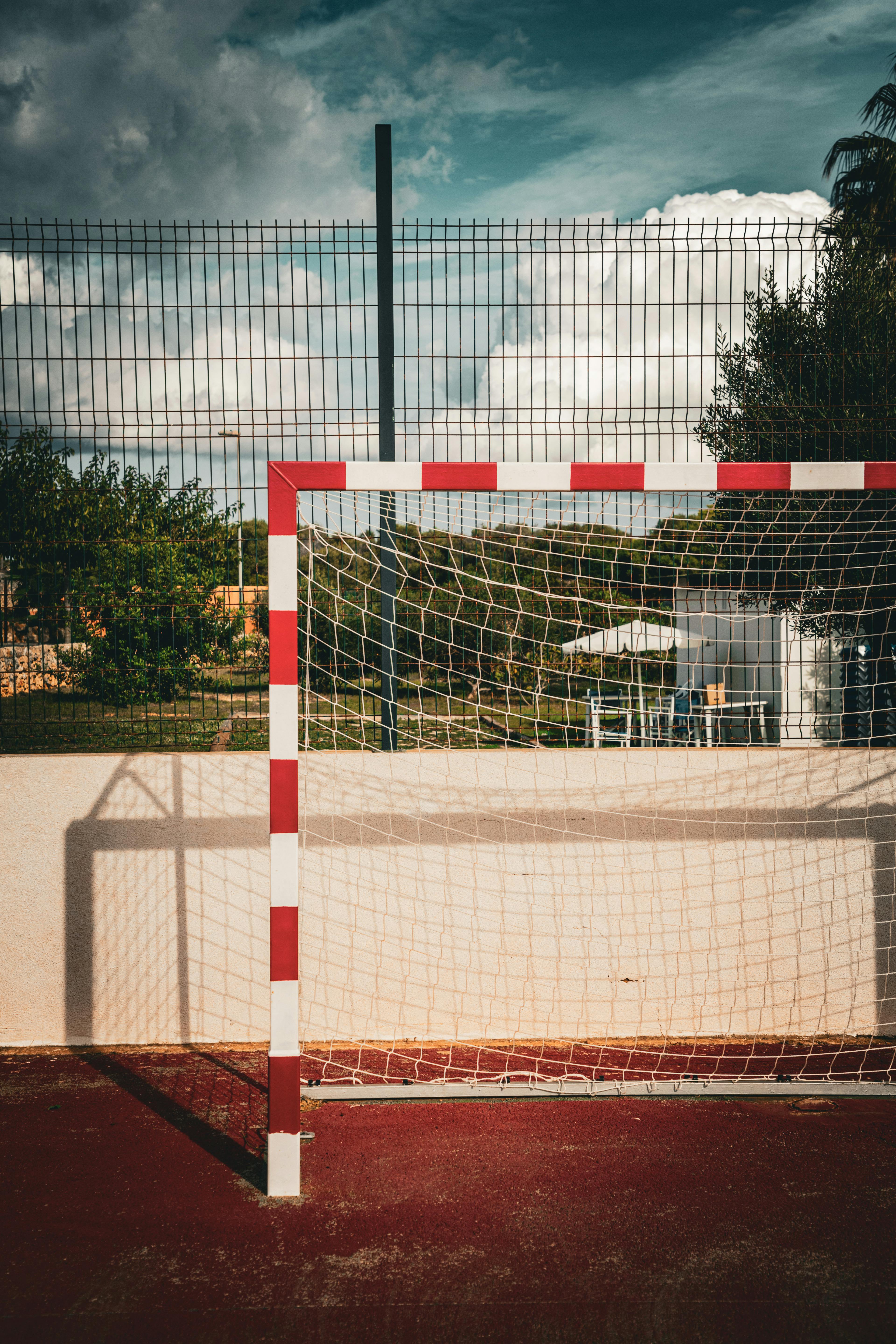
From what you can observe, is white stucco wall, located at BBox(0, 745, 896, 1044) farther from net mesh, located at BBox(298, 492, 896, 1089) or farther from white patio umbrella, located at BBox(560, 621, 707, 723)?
white patio umbrella, located at BBox(560, 621, 707, 723)

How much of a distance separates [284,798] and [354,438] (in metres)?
2.18

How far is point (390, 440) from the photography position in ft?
14.8

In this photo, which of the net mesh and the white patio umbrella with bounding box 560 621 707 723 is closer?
the net mesh

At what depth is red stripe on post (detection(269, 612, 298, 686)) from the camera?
3201mm

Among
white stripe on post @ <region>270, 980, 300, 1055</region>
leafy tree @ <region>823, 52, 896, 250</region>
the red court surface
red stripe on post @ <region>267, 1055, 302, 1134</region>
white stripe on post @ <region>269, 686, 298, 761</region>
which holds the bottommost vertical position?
the red court surface

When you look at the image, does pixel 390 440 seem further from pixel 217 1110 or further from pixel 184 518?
pixel 217 1110

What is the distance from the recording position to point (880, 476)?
11.1ft

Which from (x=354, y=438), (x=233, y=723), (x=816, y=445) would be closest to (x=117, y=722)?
(x=233, y=723)

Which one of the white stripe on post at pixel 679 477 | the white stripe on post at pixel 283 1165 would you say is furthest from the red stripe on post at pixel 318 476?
the white stripe on post at pixel 283 1165

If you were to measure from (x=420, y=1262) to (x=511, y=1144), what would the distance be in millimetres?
866

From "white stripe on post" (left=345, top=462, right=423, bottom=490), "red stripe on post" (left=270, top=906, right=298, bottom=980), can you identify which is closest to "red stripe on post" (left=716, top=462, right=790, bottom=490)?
"white stripe on post" (left=345, top=462, right=423, bottom=490)

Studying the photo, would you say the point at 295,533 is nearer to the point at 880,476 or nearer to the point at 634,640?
the point at 634,640

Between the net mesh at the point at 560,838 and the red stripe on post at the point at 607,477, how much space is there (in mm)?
993

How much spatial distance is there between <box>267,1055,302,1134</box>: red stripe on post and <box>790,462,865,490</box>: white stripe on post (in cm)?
291
